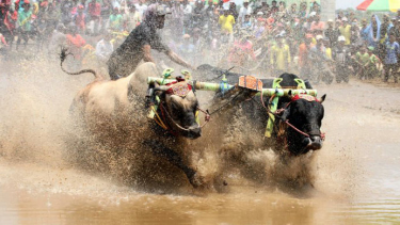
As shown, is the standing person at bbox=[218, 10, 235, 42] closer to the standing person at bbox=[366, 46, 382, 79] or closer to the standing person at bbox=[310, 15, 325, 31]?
the standing person at bbox=[310, 15, 325, 31]

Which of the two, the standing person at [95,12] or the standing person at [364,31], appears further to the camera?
the standing person at [364,31]

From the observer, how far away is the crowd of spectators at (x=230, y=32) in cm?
1551

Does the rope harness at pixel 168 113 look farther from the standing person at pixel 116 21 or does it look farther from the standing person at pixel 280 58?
the standing person at pixel 116 21

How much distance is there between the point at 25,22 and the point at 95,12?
1828 millimetres

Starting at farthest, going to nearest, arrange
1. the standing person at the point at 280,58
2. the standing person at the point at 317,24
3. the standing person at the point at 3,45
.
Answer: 1. the standing person at the point at 317,24
2. the standing person at the point at 3,45
3. the standing person at the point at 280,58

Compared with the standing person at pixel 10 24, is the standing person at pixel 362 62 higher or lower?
lower

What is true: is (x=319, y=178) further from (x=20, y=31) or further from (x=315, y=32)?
(x=20, y=31)

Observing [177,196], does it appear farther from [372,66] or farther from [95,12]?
[372,66]

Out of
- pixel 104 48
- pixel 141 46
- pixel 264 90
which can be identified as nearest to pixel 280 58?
pixel 104 48

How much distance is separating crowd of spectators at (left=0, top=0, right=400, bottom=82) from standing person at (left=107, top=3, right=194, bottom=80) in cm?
699

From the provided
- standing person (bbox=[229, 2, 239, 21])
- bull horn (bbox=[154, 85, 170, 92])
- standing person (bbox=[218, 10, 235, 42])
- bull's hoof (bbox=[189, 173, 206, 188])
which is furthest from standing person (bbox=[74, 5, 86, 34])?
bull's hoof (bbox=[189, 173, 206, 188])

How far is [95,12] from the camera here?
53.7ft

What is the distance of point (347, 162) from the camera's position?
7.89m

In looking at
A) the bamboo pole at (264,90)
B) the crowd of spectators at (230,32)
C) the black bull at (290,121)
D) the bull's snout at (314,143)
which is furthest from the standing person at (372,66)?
the bull's snout at (314,143)
